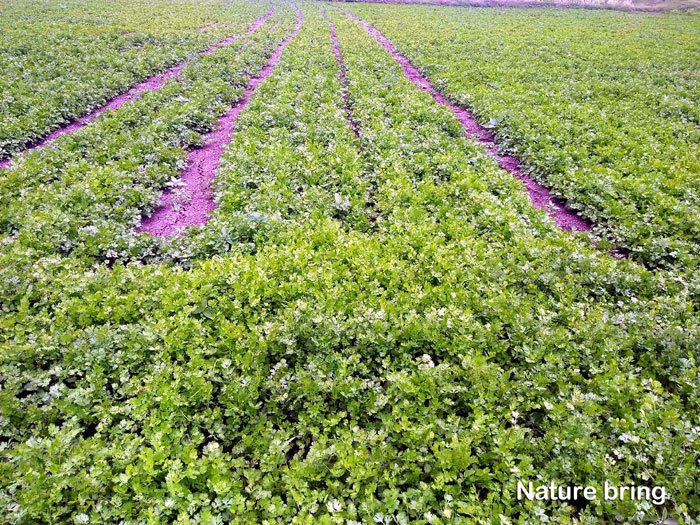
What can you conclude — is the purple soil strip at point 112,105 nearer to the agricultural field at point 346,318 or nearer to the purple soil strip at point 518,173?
the agricultural field at point 346,318

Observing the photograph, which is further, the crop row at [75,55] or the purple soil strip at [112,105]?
the crop row at [75,55]

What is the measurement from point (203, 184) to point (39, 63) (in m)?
15.7

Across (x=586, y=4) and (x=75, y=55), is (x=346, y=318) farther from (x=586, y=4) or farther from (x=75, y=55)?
(x=586, y=4)

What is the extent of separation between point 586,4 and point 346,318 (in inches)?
4287

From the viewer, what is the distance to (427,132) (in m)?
12.2

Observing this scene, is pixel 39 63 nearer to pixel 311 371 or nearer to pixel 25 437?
pixel 25 437

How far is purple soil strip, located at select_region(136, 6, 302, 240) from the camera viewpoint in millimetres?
8812

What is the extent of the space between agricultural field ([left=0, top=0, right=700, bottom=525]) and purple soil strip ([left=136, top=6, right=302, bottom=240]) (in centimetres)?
9

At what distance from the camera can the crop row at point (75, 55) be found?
43.4ft

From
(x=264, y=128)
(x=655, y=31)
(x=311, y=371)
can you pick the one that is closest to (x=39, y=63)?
(x=264, y=128)

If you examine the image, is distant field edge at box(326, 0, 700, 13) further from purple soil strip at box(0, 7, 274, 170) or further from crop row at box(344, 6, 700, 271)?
purple soil strip at box(0, 7, 274, 170)

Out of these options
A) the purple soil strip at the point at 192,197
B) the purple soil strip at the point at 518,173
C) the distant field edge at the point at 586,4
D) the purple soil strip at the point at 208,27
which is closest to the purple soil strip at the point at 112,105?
the purple soil strip at the point at 192,197

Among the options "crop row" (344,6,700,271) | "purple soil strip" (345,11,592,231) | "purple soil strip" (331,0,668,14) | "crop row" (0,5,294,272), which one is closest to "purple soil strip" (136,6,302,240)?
"crop row" (0,5,294,272)

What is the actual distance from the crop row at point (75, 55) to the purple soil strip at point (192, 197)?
19.2 feet
